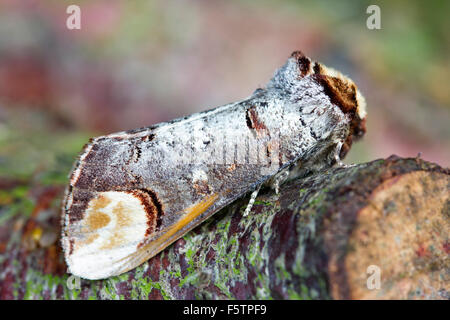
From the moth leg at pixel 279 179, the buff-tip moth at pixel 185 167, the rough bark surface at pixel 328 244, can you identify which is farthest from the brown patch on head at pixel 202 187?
the moth leg at pixel 279 179

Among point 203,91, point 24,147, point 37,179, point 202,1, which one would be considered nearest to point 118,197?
point 37,179

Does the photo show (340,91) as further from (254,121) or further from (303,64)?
(254,121)

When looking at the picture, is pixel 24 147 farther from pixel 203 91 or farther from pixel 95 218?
pixel 203 91

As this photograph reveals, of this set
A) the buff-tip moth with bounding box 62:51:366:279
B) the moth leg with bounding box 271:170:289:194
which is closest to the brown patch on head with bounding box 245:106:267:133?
the buff-tip moth with bounding box 62:51:366:279

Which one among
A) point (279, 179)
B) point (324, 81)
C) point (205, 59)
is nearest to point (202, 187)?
point (279, 179)

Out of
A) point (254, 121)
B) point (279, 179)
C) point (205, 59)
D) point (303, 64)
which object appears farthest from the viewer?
point (205, 59)

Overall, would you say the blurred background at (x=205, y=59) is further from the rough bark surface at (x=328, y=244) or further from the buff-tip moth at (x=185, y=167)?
the rough bark surface at (x=328, y=244)
